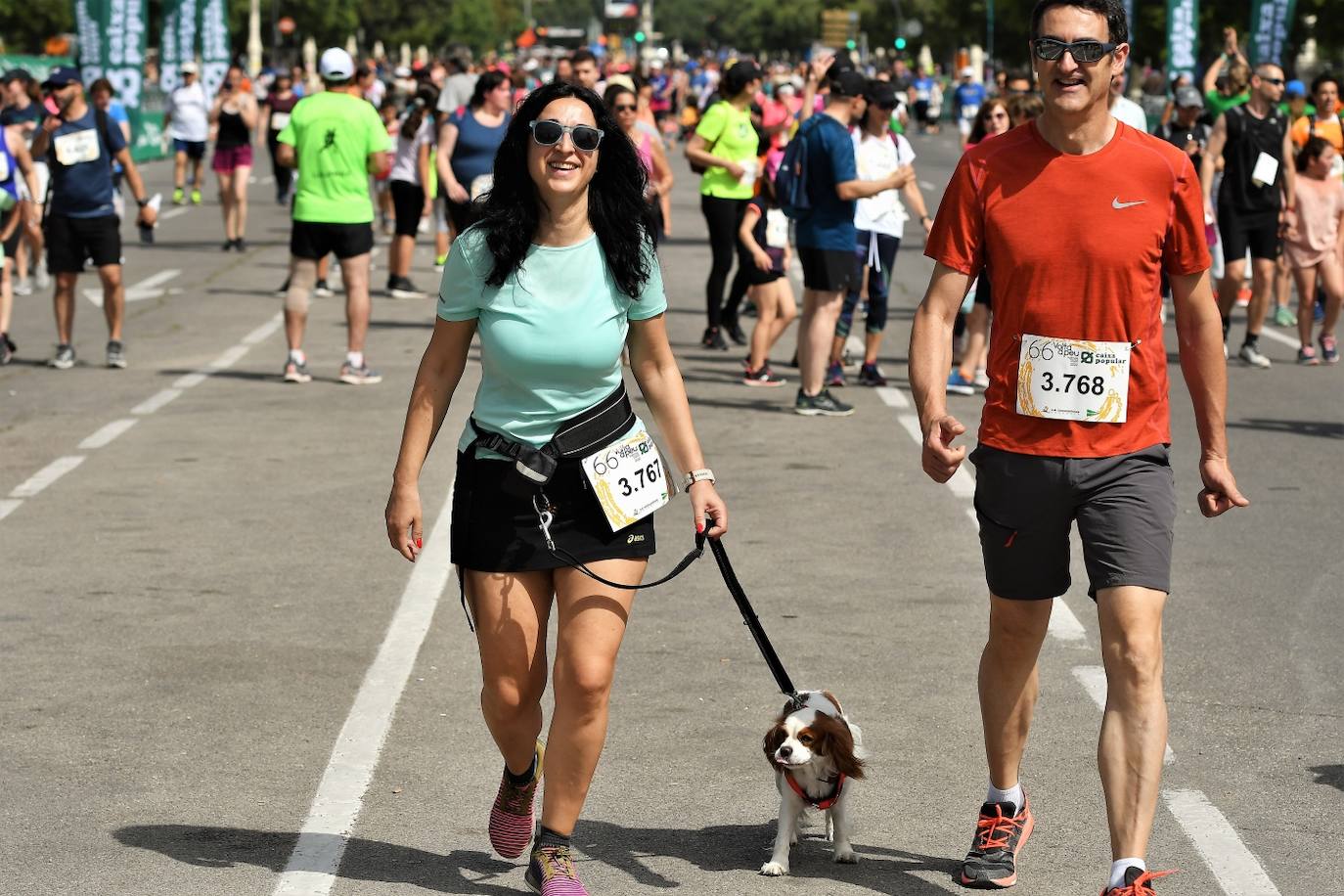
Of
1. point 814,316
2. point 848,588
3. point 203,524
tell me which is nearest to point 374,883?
point 848,588

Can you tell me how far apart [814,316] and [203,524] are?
399cm

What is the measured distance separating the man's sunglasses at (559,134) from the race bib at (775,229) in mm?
8950

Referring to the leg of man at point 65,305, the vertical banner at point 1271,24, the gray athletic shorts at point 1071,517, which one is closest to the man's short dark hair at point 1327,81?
the leg of man at point 65,305

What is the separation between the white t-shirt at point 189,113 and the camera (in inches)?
1095

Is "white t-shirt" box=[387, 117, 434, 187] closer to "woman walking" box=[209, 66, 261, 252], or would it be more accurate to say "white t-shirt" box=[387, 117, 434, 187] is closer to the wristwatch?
"woman walking" box=[209, 66, 261, 252]

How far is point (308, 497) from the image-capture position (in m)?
9.81

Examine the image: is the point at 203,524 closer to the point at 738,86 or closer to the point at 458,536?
the point at 458,536

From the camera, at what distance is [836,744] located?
16.0ft

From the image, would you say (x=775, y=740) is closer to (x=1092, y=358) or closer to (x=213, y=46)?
(x=1092, y=358)

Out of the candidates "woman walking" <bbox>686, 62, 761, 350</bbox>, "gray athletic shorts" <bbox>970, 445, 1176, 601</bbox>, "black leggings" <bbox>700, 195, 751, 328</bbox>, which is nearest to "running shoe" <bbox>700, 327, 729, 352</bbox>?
"black leggings" <bbox>700, 195, 751, 328</bbox>

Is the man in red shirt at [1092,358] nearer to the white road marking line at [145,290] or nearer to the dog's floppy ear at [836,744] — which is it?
the dog's floppy ear at [836,744]

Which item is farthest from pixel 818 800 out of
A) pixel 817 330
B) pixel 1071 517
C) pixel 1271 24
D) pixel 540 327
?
pixel 1271 24

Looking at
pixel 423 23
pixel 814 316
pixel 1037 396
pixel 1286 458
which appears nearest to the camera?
pixel 1037 396

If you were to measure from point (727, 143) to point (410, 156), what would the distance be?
4.89 metres
